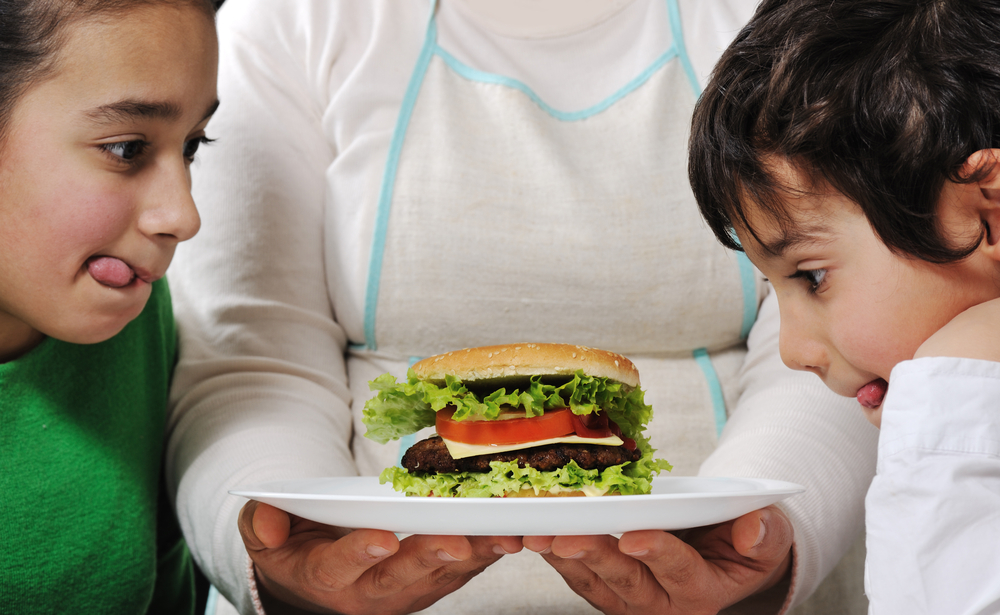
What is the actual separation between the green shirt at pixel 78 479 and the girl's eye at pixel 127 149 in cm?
44

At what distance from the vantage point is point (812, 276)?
1.22 meters

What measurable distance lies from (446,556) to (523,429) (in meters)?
0.22

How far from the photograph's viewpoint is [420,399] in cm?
136

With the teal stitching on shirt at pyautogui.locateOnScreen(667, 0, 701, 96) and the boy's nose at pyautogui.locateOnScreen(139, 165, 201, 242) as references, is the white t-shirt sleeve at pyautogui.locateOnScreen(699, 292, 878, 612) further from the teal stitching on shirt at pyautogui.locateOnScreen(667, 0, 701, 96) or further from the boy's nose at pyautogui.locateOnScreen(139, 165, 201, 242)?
the boy's nose at pyautogui.locateOnScreen(139, 165, 201, 242)

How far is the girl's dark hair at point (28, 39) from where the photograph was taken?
121 cm

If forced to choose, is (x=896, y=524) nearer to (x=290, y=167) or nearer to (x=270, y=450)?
(x=270, y=450)

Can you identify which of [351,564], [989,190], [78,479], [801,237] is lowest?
[78,479]

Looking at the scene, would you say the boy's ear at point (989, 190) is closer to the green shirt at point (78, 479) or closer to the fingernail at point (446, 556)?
the fingernail at point (446, 556)

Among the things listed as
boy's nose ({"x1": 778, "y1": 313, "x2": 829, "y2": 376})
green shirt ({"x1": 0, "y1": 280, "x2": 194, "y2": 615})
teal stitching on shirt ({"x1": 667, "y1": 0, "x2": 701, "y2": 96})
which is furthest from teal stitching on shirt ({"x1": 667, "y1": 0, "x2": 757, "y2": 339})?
green shirt ({"x1": 0, "y1": 280, "x2": 194, "y2": 615})

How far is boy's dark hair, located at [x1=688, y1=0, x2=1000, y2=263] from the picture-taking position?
3.44 ft

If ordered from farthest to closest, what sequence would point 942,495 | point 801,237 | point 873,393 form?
point 873,393, point 801,237, point 942,495

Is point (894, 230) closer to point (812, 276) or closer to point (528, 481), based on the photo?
point (812, 276)

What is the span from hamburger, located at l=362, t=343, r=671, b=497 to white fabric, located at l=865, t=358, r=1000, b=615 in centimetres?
37

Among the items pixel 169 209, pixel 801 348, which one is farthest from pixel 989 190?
pixel 169 209
